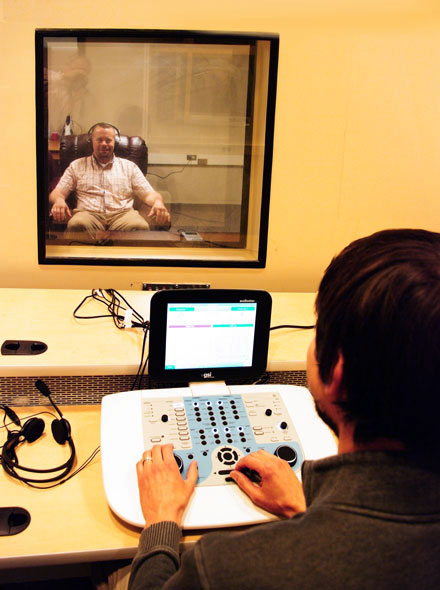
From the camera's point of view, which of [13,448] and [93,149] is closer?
[13,448]

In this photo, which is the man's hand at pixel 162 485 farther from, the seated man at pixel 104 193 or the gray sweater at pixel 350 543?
the seated man at pixel 104 193

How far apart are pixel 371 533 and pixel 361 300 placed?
27cm

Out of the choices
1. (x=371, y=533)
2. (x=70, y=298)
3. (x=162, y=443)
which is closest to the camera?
(x=371, y=533)

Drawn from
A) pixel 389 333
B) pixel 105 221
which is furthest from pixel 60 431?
pixel 105 221

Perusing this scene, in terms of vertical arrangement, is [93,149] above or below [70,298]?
above

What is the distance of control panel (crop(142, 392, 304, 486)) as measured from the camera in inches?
45.4

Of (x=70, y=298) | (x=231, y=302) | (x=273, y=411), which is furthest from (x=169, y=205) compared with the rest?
(x=273, y=411)

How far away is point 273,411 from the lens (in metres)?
1.31

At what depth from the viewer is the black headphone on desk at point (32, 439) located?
1.19 meters

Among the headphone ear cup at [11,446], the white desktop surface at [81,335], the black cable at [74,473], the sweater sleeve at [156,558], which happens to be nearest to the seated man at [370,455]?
the sweater sleeve at [156,558]

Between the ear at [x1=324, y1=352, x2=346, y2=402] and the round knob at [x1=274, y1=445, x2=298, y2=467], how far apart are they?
455 millimetres

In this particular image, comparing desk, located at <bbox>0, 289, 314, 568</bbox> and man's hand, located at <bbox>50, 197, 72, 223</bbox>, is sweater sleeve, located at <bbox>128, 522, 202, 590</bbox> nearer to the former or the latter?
desk, located at <bbox>0, 289, 314, 568</bbox>

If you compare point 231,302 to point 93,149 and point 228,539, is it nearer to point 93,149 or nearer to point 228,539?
point 228,539

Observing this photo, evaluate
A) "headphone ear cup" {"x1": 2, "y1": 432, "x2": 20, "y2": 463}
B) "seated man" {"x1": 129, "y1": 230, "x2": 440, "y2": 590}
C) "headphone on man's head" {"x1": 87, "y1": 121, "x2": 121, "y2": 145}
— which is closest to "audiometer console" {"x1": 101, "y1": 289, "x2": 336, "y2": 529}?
"headphone ear cup" {"x1": 2, "y1": 432, "x2": 20, "y2": 463}
